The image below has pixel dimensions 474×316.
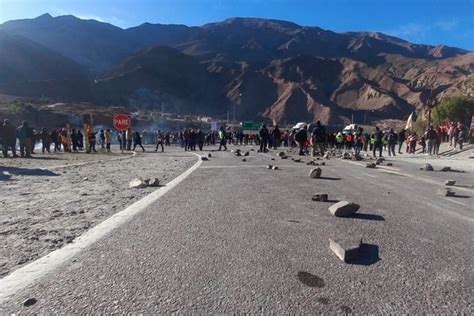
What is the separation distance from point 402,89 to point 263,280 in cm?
19128

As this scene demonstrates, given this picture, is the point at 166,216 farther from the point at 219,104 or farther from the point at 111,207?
the point at 219,104

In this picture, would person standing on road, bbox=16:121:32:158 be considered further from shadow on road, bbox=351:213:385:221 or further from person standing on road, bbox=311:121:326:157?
shadow on road, bbox=351:213:385:221

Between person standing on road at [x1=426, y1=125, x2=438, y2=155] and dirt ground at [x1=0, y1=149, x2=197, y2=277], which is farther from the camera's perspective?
person standing on road at [x1=426, y1=125, x2=438, y2=155]

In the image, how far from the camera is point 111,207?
6.34 meters

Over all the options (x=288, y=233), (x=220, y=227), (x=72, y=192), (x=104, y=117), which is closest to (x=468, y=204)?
(x=288, y=233)

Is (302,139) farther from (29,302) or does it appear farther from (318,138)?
(29,302)

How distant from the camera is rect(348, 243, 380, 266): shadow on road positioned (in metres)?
3.50

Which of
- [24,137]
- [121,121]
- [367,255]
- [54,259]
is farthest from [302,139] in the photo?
[54,259]

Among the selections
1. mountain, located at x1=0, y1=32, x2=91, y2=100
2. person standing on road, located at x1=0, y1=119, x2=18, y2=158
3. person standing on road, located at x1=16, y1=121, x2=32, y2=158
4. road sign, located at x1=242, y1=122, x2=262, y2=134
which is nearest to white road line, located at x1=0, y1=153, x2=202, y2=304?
person standing on road, located at x1=0, y1=119, x2=18, y2=158

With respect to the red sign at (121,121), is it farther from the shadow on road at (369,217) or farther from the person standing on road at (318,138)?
the shadow on road at (369,217)

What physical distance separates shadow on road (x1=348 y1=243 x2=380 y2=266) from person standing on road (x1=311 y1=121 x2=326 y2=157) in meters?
18.2

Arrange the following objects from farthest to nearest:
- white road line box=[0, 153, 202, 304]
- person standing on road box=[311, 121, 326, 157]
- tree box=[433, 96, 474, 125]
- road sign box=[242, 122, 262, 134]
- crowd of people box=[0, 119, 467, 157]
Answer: road sign box=[242, 122, 262, 134] < tree box=[433, 96, 474, 125] < crowd of people box=[0, 119, 467, 157] < person standing on road box=[311, 121, 326, 157] < white road line box=[0, 153, 202, 304]

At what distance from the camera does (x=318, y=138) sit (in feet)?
75.4

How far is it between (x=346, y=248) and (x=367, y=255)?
0.90 ft
